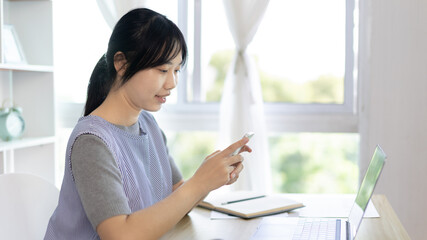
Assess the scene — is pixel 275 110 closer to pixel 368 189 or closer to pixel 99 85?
pixel 99 85

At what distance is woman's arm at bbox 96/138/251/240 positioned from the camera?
1.03 m

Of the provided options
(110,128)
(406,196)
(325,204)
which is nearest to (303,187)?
(406,196)

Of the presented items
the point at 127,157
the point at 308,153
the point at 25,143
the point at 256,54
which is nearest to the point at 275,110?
the point at 256,54

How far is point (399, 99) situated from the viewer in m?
2.47

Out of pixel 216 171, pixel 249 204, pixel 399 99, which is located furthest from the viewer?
pixel 399 99

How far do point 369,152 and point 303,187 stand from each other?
3.25 m

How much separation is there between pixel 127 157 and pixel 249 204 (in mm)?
440

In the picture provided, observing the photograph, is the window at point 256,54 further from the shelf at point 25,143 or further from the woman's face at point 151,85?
the woman's face at point 151,85

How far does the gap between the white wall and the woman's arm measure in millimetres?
1502

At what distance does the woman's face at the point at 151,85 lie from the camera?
3.93ft

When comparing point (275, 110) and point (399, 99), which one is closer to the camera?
point (399, 99)

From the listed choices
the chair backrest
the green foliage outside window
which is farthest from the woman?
the green foliage outside window

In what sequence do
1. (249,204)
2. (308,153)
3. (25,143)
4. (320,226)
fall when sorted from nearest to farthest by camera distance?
(320,226) → (249,204) → (25,143) → (308,153)

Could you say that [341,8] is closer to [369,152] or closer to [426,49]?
[426,49]
